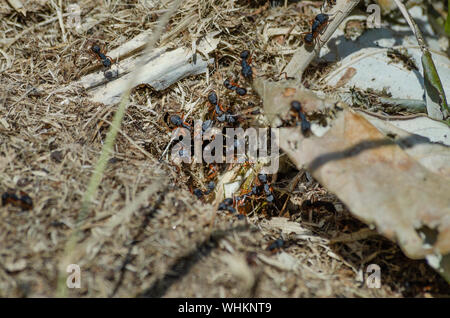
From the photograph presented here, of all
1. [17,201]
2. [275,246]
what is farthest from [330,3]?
[17,201]

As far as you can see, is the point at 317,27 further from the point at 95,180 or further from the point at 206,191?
the point at 95,180

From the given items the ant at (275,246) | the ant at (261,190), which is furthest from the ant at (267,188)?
the ant at (275,246)

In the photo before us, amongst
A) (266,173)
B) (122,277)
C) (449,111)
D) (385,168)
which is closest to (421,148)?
(385,168)

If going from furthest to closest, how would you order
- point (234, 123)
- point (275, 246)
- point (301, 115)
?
point (234, 123)
point (301, 115)
point (275, 246)

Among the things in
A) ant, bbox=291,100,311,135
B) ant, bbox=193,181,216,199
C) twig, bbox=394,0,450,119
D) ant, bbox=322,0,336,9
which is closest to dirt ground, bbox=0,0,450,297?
ant, bbox=193,181,216,199

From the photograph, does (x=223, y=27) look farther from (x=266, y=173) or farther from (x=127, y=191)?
(x=127, y=191)

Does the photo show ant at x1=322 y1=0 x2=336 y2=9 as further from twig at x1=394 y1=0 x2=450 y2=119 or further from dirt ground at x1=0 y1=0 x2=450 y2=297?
twig at x1=394 y1=0 x2=450 y2=119
